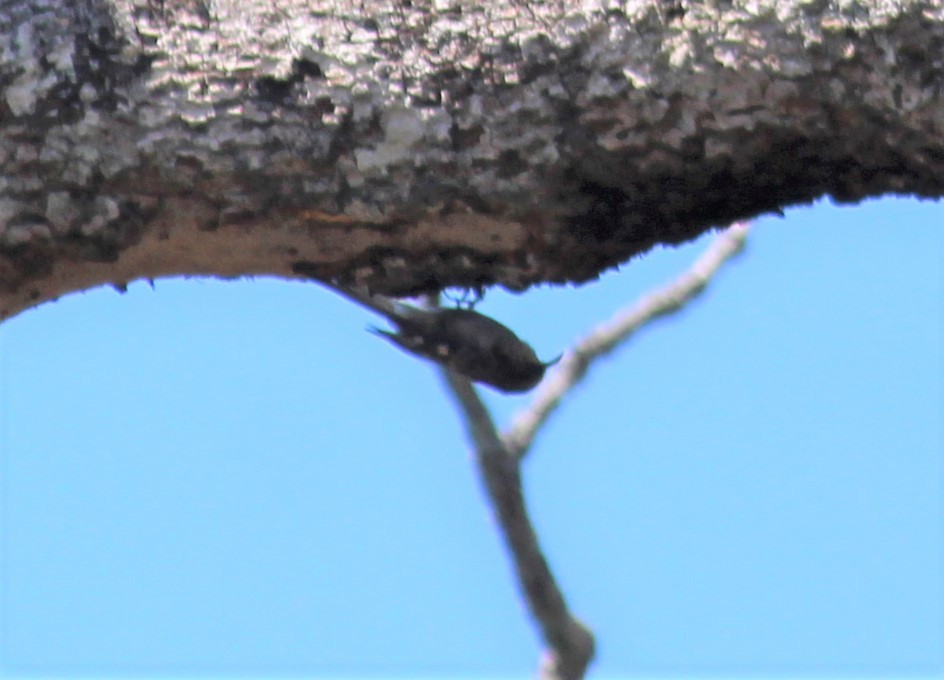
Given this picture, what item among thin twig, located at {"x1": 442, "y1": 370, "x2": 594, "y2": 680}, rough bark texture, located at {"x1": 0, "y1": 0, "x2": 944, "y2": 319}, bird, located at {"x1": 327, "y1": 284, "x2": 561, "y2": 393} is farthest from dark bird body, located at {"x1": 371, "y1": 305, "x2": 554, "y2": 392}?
thin twig, located at {"x1": 442, "y1": 370, "x2": 594, "y2": 680}

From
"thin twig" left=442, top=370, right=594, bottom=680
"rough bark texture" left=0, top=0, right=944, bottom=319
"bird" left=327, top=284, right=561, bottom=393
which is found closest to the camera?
"rough bark texture" left=0, top=0, right=944, bottom=319

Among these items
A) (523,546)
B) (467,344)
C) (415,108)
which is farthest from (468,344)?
(523,546)

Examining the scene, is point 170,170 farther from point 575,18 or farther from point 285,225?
point 575,18

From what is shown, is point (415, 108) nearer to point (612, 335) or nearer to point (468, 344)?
point (468, 344)

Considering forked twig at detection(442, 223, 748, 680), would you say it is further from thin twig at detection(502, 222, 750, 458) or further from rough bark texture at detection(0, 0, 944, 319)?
rough bark texture at detection(0, 0, 944, 319)

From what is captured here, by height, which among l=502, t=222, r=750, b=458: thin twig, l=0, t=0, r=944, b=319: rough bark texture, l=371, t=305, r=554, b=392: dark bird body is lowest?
l=0, t=0, r=944, b=319: rough bark texture

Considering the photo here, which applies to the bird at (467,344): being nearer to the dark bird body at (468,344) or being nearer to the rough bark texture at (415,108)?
the dark bird body at (468,344)

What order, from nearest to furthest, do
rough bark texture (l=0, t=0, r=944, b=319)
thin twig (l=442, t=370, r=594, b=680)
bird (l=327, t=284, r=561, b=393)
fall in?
rough bark texture (l=0, t=0, r=944, b=319) → bird (l=327, t=284, r=561, b=393) → thin twig (l=442, t=370, r=594, b=680)

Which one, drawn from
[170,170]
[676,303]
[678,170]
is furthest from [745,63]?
[676,303]
